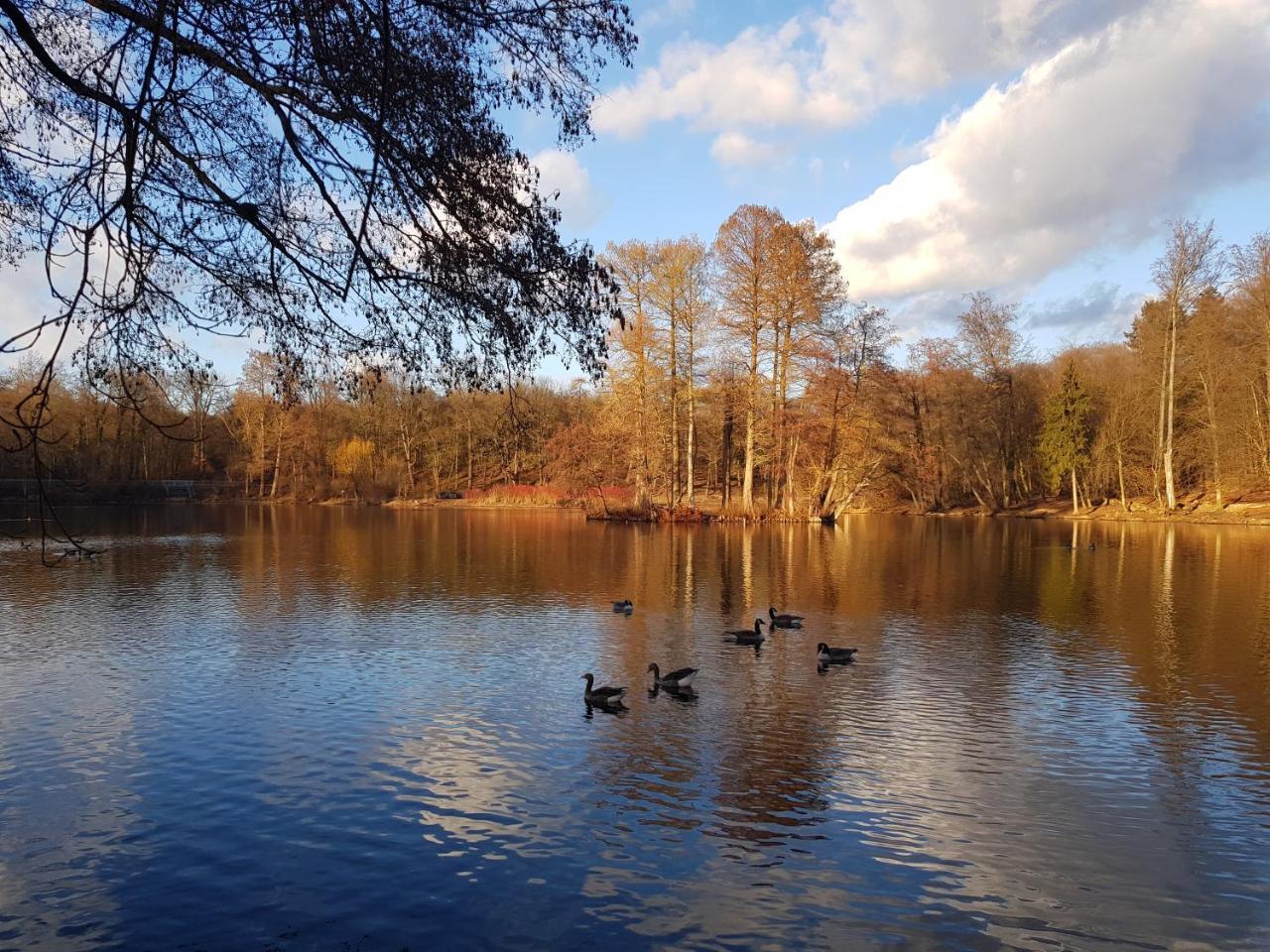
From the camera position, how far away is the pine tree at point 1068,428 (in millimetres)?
60531

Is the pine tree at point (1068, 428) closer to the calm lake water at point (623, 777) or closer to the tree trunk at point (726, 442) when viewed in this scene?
the tree trunk at point (726, 442)

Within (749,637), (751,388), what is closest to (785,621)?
(749,637)

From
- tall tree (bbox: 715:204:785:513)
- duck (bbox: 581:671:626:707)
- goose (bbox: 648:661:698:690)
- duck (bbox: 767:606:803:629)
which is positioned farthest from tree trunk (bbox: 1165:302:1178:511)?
duck (bbox: 581:671:626:707)

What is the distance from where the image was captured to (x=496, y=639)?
17.0 metres

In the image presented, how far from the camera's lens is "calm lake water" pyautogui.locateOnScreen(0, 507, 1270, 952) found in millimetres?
6758

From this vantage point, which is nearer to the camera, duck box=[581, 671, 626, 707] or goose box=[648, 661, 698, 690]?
duck box=[581, 671, 626, 707]

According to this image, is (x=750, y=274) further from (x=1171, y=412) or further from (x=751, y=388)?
(x=1171, y=412)

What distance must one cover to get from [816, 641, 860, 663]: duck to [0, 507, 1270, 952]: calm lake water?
0.22 meters

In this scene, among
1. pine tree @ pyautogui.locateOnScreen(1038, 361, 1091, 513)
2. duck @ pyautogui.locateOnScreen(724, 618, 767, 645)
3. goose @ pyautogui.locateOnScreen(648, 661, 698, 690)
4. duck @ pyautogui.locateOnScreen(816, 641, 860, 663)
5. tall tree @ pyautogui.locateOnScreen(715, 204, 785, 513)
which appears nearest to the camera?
goose @ pyautogui.locateOnScreen(648, 661, 698, 690)

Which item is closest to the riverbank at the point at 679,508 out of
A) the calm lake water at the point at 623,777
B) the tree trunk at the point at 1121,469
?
the tree trunk at the point at 1121,469

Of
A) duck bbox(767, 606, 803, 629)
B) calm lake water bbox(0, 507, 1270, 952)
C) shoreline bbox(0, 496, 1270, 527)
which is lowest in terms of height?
calm lake water bbox(0, 507, 1270, 952)

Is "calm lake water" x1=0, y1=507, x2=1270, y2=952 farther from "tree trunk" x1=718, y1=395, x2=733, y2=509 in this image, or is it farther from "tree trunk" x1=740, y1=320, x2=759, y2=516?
"tree trunk" x1=718, y1=395, x2=733, y2=509

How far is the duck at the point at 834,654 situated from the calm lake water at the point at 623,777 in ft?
0.74

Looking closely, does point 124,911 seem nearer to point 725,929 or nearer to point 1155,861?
point 725,929
